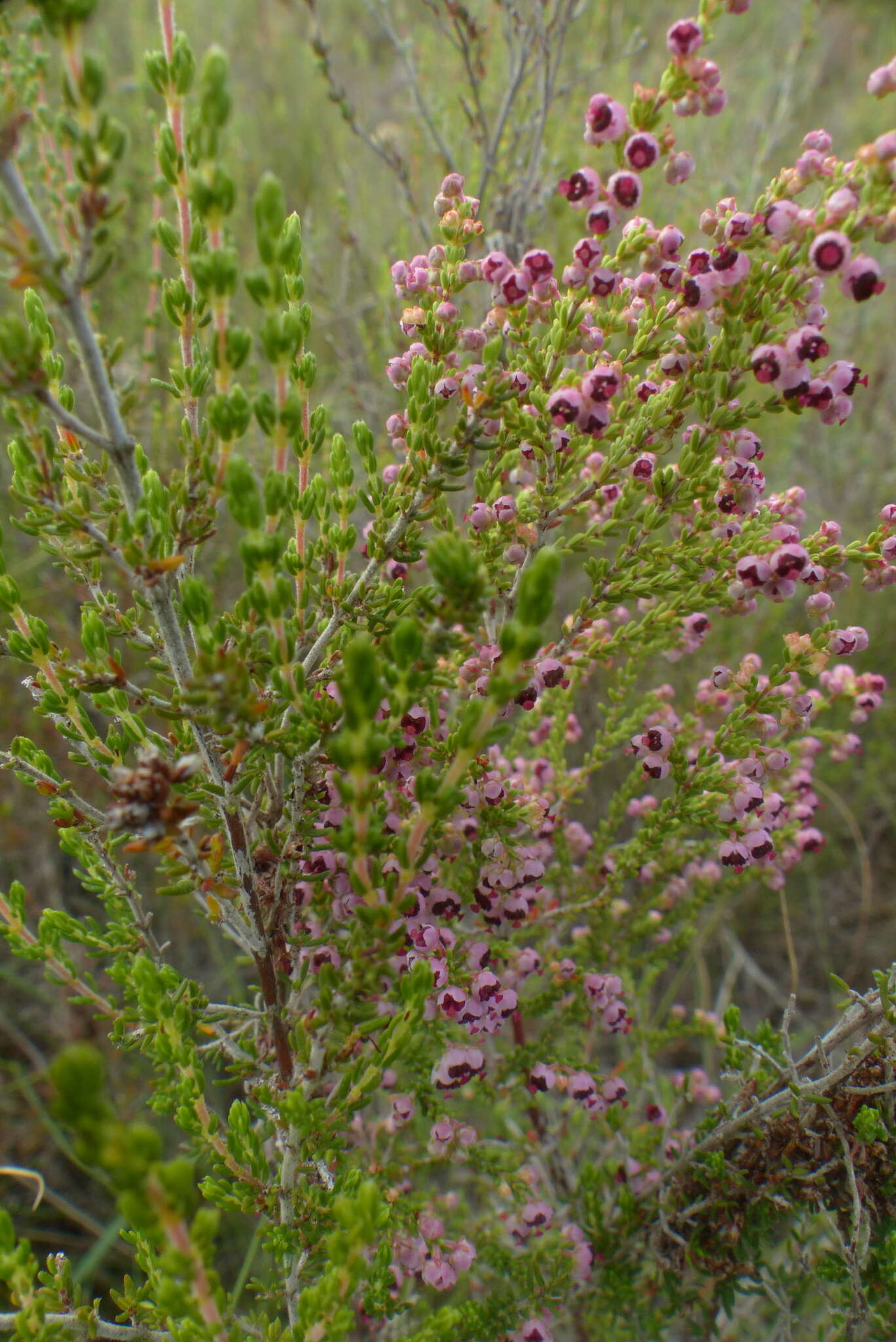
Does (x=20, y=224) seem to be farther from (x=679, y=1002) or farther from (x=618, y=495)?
(x=679, y=1002)

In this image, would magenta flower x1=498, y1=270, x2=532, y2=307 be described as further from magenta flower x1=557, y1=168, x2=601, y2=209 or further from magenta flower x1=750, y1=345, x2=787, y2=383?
magenta flower x1=750, y1=345, x2=787, y2=383

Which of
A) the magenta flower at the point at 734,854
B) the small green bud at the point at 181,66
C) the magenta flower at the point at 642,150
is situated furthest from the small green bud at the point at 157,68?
the magenta flower at the point at 734,854

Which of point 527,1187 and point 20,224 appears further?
point 527,1187

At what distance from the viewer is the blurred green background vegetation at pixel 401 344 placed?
351cm

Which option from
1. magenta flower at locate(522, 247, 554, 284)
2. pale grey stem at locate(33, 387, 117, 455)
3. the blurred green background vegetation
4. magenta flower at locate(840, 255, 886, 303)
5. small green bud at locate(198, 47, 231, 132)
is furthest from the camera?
the blurred green background vegetation

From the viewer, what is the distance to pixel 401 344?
421cm

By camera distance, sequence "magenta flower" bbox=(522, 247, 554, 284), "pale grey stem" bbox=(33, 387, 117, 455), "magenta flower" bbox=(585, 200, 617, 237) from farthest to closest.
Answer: "magenta flower" bbox=(522, 247, 554, 284)
"magenta flower" bbox=(585, 200, 617, 237)
"pale grey stem" bbox=(33, 387, 117, 455)

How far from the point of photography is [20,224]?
0.96 m

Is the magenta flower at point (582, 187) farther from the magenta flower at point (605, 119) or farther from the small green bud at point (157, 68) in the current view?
the small green bud at point (157, 68)

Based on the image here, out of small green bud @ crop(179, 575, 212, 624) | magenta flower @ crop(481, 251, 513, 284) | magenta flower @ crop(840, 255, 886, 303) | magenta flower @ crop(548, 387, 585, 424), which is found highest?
magenta flower @ crop(481, 251, 513, 284)

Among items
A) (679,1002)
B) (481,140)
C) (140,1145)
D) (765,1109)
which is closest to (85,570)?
(140,1145)

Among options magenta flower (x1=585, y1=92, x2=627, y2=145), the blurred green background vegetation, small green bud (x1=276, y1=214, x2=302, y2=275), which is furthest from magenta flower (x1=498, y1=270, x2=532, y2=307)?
the blurred green background vegetation

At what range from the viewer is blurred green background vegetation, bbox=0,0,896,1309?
3.51 m

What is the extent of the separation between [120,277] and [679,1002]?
5.88 m
